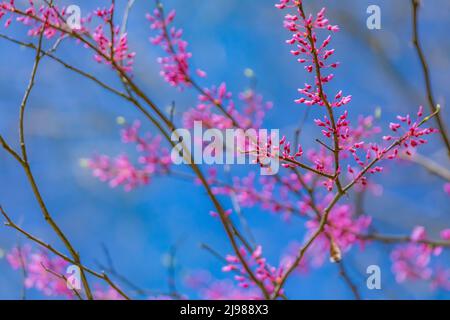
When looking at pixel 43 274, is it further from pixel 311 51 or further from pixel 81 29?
pixel 311 51

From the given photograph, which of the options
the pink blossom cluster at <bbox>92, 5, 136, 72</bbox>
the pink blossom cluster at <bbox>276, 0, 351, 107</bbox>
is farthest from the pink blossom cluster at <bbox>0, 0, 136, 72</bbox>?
the pink blossom cluster at <bbox>276, 0, 351, 107</bbox>

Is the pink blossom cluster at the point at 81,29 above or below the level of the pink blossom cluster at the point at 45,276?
above

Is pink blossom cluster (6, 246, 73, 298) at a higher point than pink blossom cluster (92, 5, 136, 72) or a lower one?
lower

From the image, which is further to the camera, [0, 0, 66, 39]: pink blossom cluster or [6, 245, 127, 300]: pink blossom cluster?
[6, 245, 127, 300]: pink blossom cluster

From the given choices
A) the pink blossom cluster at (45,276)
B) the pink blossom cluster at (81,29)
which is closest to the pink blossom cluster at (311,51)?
the pink blossom cluster at (81,29)

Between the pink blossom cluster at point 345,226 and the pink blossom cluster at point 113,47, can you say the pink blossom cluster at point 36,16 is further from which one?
the pink blossom cluster at point 345,226

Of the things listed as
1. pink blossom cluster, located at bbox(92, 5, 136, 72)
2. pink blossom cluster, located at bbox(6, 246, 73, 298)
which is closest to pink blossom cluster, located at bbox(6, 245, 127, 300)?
pink blossom cluster, located at bbox(6, 246, 73, 298)

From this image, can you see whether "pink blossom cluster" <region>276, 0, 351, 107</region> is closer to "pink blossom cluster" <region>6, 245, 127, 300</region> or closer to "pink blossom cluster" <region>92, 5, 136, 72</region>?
"pink blossom cluster" <region>92, 5, 136, 72</region>

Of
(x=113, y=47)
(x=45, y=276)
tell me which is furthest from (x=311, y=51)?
(x=45, y=276)

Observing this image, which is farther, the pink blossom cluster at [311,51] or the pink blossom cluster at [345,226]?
the pink blossom cluster at [345,226]

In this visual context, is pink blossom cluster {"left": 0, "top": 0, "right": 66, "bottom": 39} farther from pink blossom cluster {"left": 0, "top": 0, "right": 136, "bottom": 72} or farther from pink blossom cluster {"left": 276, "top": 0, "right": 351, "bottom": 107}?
pink blossom cluster {"left": 276, "top": 0, "right": 351, "bottom": 107}

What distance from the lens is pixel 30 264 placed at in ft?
12.0
